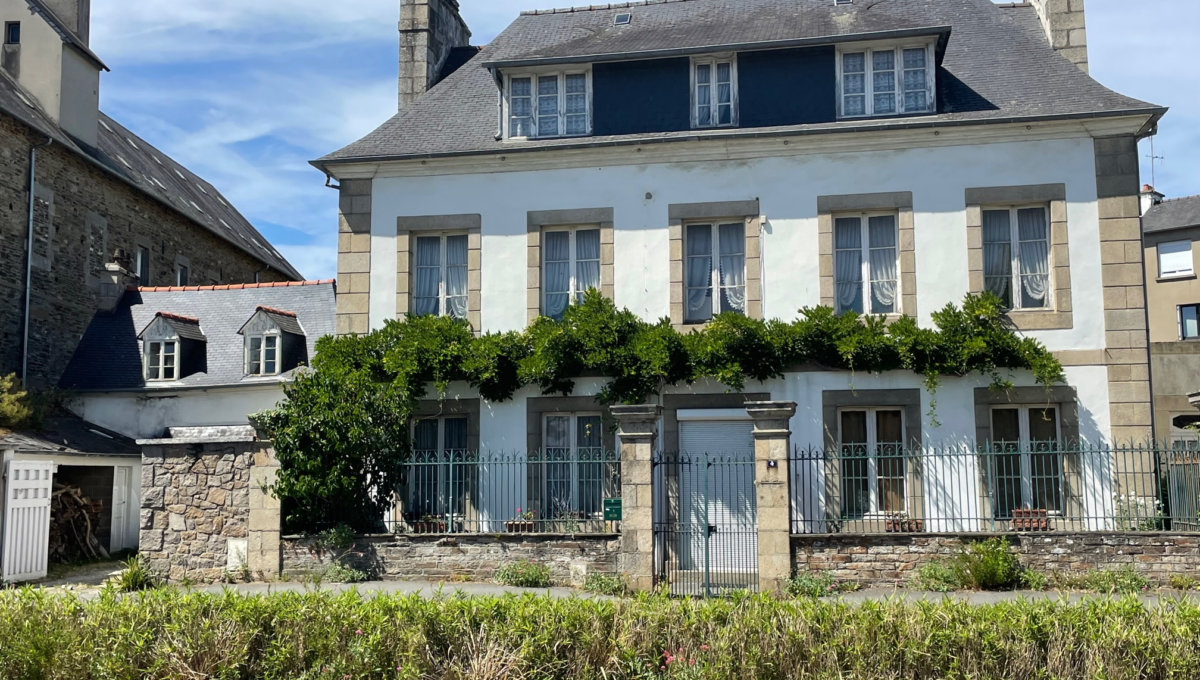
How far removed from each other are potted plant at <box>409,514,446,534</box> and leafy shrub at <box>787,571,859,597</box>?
4572mm

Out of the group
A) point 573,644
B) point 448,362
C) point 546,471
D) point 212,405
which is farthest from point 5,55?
point 573,644

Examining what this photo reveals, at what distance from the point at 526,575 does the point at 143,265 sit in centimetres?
1602

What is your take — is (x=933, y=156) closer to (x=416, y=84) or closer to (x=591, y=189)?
(x=591, y=189)

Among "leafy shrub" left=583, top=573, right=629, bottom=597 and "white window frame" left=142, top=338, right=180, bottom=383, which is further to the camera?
"white window frame" left=142, top=338, right=180, bottom=383

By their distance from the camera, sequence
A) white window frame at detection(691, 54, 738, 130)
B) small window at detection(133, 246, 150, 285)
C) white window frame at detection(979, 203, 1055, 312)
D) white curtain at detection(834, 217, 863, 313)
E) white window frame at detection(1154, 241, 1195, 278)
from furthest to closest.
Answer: white window frame at detection(1154, 241, 1195, 278) < small window at detection(133, 246, 150, 285) < white window frame at detection(691, 54, 738, 130) < white curtain at detection(834, 217, 863, 313) < white window frame at detection(979, 203, 1055, 312)

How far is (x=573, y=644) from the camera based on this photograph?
803cm

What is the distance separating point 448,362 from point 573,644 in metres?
8.09

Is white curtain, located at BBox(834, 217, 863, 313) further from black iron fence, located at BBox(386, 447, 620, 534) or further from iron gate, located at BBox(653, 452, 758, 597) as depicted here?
black iron fence, located at BBox(386, 447, 620, 534)

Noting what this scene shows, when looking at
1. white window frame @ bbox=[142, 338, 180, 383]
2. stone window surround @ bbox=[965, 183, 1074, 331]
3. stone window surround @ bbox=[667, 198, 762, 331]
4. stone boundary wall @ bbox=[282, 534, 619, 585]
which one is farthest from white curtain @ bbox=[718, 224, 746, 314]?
white window frame @ bbox=[142, 338, 180, 383]

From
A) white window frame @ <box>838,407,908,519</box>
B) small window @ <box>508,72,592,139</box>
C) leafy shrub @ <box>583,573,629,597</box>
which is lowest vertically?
leafy shrub @ <box>583,573,629,597</box>

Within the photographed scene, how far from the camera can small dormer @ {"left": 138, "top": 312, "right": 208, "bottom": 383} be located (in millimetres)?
20688

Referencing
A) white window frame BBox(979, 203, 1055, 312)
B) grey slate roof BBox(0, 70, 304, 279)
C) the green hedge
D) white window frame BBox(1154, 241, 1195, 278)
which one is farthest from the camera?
white window frame BBox(1154, 241, 1195, 278)

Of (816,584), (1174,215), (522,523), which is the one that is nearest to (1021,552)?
(816,584)

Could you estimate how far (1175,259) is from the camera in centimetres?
3647
